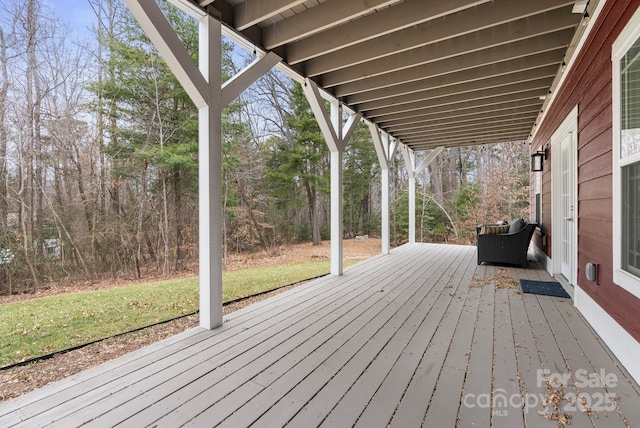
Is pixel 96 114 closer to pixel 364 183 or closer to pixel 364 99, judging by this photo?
pixel 364 99

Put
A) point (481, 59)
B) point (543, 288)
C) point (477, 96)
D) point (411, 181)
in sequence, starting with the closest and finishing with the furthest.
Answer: point (481, 59)
point (543, 288)
point (477, 96)
point (411, 181)

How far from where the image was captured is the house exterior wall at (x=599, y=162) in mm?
1963

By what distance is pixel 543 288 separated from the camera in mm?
3689

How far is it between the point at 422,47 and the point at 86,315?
531 centimetres

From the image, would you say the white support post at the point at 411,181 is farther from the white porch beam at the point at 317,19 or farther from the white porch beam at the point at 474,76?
the white porch beam at the point at 317,19

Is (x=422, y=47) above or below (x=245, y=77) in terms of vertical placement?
above

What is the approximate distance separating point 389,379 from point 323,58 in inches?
134

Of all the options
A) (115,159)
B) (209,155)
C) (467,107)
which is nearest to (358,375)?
(209,155)

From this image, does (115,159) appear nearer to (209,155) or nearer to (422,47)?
(209,155)

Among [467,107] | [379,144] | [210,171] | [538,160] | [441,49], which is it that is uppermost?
[441,49]

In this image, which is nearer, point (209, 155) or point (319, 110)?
point (209, 155)

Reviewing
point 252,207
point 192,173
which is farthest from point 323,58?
point 252,207

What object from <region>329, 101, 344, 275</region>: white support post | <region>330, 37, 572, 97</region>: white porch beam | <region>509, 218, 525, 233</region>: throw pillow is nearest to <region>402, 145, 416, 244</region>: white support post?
<region>509, 218, 525, 233</region>: throw pillow

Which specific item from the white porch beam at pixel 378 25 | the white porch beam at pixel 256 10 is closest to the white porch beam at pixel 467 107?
the white porch beam at pixel 378 25
